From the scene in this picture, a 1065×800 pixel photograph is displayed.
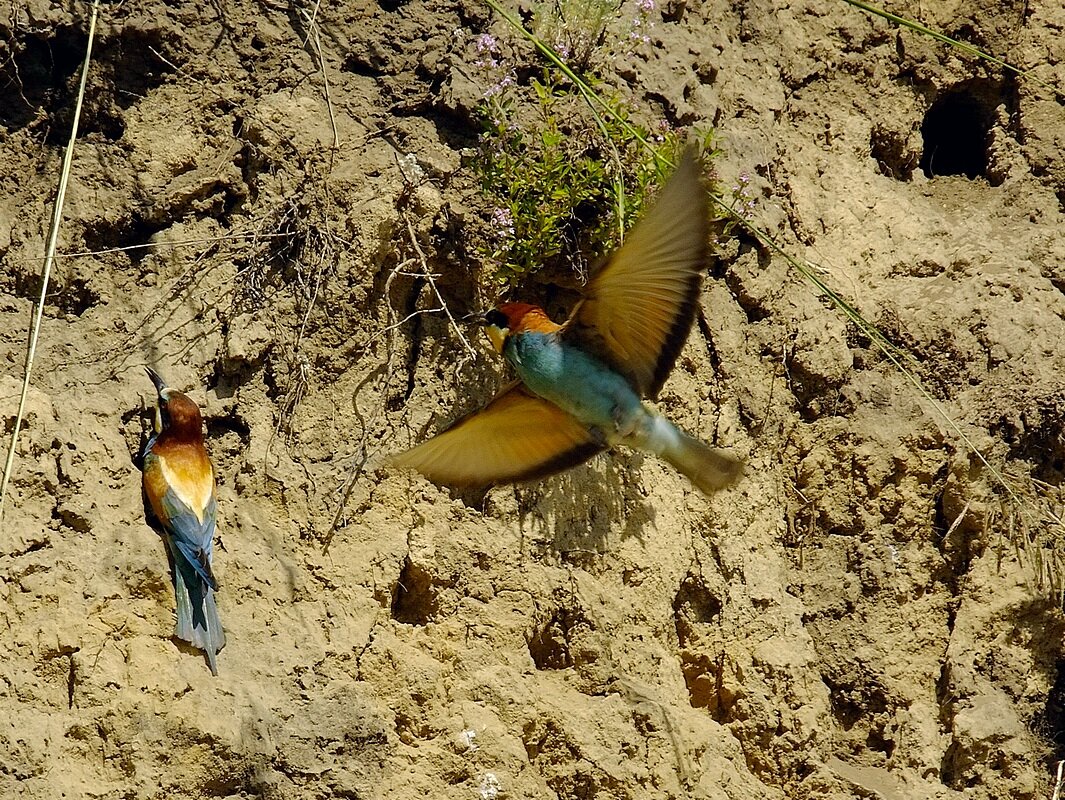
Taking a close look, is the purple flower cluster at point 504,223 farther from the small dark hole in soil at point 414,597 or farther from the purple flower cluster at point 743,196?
the small dark hole in soil at point 414,597

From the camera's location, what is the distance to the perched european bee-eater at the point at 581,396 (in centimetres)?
247

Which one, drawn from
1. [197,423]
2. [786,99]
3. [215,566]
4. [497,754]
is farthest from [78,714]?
[786,99]

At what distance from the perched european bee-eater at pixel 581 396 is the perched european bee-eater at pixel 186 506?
0.39 meters

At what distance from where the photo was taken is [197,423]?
2379mm

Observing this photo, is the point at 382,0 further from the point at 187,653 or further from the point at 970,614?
the point at 970,614

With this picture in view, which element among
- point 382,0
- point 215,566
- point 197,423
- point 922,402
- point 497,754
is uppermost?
point 382,0

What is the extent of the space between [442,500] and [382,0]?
118cm

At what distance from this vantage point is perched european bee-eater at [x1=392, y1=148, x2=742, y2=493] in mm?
2469

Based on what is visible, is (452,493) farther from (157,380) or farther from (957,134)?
(957,134)

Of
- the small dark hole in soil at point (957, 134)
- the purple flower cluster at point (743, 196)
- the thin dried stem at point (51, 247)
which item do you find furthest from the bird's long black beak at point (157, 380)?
the small dark hole in soil at point (957, 134)

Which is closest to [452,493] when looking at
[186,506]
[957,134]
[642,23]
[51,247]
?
[186,506]

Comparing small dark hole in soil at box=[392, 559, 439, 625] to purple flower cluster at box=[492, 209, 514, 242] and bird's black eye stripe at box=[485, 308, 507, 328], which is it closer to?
bird's black eye stripe at box=[485, 308, 507, 328]

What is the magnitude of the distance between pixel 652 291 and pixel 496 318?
1.21ft

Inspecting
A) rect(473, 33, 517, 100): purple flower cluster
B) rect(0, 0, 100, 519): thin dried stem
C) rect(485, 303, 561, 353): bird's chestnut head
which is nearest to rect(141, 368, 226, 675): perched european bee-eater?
rect(0, 0, 100, 519): thin dried stem
